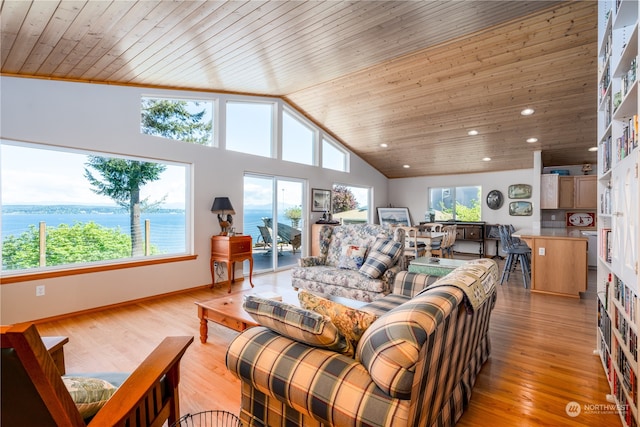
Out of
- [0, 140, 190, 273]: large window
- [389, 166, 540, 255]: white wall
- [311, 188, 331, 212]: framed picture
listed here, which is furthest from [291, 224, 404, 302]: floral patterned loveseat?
[389, 166, 540, 255]: white wall

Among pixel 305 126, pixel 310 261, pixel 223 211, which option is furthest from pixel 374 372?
pixel 305 126

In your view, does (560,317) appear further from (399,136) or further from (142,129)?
(142,129)

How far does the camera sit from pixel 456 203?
851cm

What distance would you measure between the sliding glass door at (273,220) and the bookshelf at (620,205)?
461cm

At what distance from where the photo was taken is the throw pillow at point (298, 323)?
4.22ft

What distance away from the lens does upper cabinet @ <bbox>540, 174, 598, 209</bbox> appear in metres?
5.93

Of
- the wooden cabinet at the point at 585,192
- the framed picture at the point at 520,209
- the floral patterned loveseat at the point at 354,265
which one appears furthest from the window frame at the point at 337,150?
the wooden cabinet at the point at 585,192

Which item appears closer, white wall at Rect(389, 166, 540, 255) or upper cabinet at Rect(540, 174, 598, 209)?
upper cabinet at Rect(540, 174, 598, 209)

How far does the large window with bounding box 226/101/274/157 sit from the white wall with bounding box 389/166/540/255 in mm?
4837

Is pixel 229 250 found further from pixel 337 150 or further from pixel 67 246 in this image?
pixel 337 150

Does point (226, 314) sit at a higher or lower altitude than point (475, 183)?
lower

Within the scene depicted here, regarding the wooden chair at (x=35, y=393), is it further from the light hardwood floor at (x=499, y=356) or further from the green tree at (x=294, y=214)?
the green tree at (x=294, y=214)

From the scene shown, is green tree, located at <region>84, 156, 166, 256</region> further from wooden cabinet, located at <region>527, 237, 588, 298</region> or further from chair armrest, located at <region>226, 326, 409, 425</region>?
wooden cabinet, located at <region>527, 237, 588, 298</region>

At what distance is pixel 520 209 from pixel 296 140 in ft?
18.5
